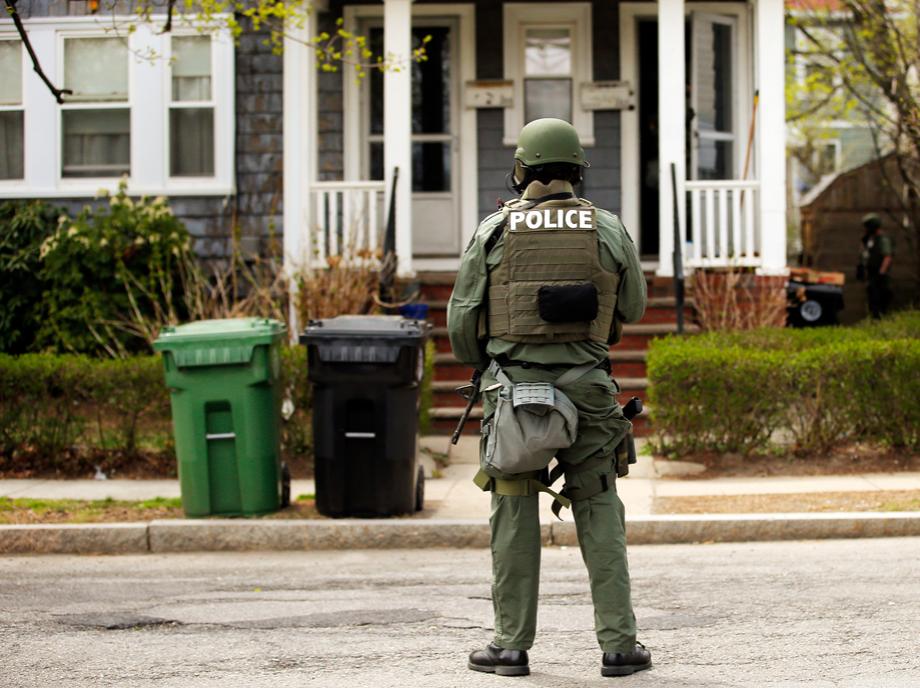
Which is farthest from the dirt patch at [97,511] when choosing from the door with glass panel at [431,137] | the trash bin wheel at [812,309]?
the trash bin wheel at [812,309]

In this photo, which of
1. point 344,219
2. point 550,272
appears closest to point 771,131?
point 344,219

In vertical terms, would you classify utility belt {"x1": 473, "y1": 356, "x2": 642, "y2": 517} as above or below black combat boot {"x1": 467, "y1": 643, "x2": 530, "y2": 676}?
above

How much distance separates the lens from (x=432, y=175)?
48.6 ft

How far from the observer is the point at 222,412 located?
8.26 metres

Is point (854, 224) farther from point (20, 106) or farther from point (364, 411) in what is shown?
point (364, 411)

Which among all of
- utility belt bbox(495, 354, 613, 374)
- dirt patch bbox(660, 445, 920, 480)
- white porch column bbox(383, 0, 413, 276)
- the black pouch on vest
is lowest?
dirt patch bbox(660, 445, 920, 480)

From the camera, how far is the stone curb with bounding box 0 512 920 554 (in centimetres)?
807

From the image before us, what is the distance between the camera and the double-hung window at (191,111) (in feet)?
45.2

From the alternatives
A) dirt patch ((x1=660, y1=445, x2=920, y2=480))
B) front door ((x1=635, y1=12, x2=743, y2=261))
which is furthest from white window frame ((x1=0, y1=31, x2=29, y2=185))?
dirt patch ((x1=660, y1=445, x2=920, y2=480))

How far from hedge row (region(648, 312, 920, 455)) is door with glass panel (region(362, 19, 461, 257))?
201 inches

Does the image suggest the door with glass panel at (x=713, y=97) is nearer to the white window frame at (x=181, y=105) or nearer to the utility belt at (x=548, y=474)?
the white window frame at (x=181, y=105)

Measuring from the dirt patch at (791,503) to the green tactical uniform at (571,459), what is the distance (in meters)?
3.52

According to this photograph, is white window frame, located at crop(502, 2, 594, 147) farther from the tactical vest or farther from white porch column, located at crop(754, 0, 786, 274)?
the tactical vest

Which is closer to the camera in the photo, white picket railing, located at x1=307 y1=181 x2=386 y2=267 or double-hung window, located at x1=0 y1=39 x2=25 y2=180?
white picket railing, located at x1=307 y1=181 x2=386 y2=267
